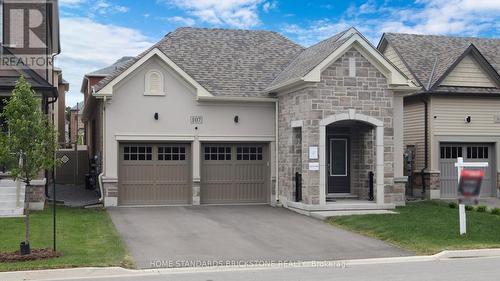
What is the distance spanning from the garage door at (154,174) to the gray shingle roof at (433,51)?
10001 millimetres

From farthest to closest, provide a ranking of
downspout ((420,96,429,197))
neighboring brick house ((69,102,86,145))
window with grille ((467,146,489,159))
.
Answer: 1. neighboring brick house ((69,102,86,145))
2. window with grille ((467,146,489,159))
3. downspout ((420,96,429,197))

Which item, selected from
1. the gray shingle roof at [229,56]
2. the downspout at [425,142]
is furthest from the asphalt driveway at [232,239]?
the downspout at [425,142]

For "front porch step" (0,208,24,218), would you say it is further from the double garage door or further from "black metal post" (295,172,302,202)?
"black metal post" (295,172,302,202)

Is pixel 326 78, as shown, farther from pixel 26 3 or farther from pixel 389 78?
pixel 26 3

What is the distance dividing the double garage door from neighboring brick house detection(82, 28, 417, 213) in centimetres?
4

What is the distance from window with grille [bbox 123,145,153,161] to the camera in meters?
20.4

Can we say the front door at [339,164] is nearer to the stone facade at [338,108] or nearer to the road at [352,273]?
the stone facade at [338,108]

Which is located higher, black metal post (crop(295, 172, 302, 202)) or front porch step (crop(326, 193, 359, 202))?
black metal post (crop(295, 172, 302, 202))

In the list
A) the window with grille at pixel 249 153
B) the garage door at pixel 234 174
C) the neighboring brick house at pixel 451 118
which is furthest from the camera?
the neighboring brick house at pixel 451 118

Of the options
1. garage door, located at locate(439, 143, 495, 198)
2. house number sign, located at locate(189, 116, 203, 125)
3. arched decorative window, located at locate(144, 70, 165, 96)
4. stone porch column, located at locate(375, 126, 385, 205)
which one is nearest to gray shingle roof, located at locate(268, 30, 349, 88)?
house number sign, located at locate(189, 116, 203, 125)

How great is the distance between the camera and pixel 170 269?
10461 millimetres

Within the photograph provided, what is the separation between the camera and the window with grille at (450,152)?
23.5 metres

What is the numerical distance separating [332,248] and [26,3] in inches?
554

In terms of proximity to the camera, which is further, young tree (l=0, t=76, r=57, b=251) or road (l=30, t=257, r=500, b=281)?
young tree (l=0, t=76, r=57, b=251)
